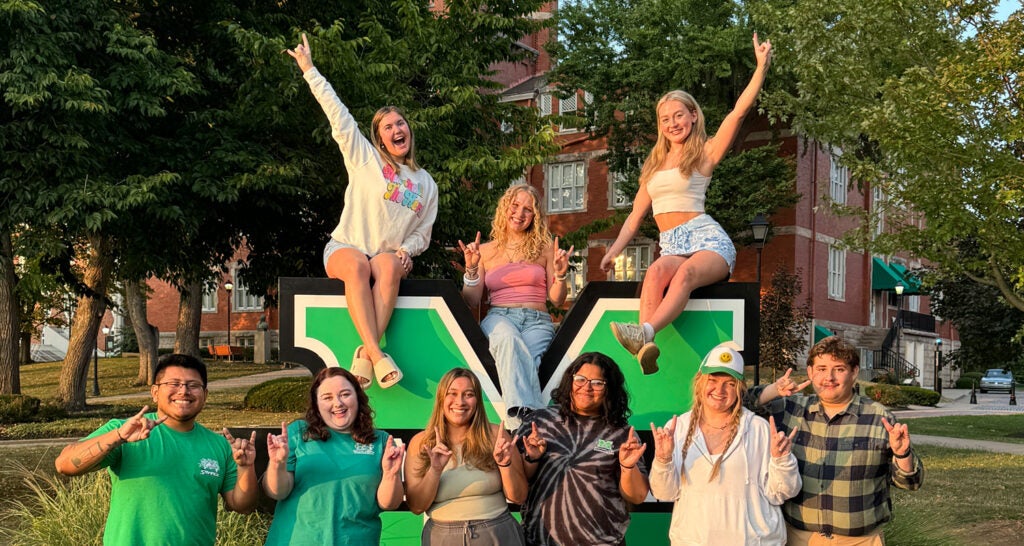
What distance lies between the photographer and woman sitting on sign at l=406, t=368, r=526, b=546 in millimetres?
4051

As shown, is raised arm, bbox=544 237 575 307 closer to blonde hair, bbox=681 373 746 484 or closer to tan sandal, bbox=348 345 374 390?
tan sandal, bbox=348 345 374 390

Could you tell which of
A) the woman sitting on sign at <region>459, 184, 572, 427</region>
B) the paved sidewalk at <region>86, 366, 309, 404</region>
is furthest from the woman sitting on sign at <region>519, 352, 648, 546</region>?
the paved sidewalk at <region>86, 366, 309, 404</region>

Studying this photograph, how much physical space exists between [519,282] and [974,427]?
2000 cm

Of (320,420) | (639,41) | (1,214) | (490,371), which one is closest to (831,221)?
(639,41)

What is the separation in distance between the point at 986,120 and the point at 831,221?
21.8 metres

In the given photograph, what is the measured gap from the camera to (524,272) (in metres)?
5.77

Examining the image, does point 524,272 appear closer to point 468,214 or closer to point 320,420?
point 320,420

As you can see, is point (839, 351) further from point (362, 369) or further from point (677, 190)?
point (362, 369)

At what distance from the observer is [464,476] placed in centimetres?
411

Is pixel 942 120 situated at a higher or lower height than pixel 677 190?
higher

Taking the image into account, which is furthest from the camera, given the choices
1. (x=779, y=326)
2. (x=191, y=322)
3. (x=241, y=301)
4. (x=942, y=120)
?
(x=241, y=301)

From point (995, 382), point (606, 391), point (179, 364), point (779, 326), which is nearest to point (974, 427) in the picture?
point (779, 326)

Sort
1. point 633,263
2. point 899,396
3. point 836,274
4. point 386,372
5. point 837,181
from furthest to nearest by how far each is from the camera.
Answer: point 836,274, point 837,181, point 633,263, point 899,396, point 386,372

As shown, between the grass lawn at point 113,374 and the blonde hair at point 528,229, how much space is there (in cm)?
2267
